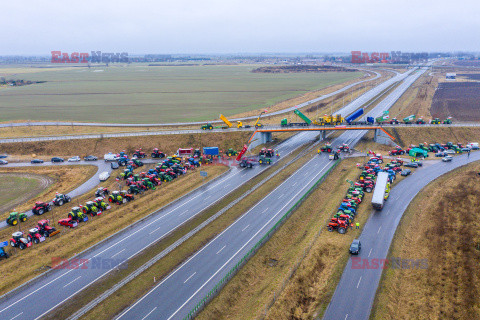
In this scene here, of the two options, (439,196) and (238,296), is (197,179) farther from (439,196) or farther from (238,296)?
(439,196)

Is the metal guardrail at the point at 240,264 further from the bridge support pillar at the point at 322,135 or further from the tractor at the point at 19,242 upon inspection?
the bridge support pillar at the point at 322,135

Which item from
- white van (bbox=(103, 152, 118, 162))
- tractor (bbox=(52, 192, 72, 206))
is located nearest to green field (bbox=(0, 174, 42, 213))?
tractor (bbox=(52, 192, 72, 206))

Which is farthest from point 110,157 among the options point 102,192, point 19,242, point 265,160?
point 19,242

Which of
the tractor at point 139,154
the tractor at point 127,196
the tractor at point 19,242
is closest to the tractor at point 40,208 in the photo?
the tractor at point 19,242

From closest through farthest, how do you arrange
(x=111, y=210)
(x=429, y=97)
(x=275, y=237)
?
1. (x=275, y=237)
2. (x=111, y=210)
3. (x=429, y=97)

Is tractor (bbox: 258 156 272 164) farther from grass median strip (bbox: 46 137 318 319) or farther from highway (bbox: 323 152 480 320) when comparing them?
highway (bbox: 323 152 480 320)

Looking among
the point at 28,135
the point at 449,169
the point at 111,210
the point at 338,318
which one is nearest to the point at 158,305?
the point at 338,318
